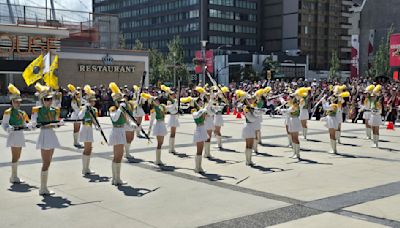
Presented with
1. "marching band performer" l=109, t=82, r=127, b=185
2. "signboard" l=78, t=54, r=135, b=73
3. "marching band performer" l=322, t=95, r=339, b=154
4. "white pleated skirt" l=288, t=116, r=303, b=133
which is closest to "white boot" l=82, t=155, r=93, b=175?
"marching band performer" l=109, t=82, r=127, b=185

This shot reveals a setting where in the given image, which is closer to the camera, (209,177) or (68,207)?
(68,207)

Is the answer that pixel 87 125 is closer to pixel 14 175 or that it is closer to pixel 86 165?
pixel 86 165

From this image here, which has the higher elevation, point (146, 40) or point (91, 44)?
point (146, 40)

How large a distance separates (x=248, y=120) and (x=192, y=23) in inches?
3778

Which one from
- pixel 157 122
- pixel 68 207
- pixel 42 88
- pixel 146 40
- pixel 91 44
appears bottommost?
pixel 68 207

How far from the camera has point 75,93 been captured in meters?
16.8

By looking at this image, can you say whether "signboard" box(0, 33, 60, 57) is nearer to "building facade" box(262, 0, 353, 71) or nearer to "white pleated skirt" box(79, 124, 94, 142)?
"white pleated skirt" box(79, 124, 94, 142)

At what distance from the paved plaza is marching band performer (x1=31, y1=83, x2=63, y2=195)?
0.50m

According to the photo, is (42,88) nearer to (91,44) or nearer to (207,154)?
(207,154)

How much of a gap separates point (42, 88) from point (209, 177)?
14.9 ft

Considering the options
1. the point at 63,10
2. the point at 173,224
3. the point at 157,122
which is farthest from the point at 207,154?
the point at 63,10

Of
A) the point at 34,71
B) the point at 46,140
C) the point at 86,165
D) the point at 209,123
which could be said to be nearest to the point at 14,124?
the point at 46,140

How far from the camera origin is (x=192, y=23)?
4183 inches

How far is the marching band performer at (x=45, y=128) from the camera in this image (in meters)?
9.71
